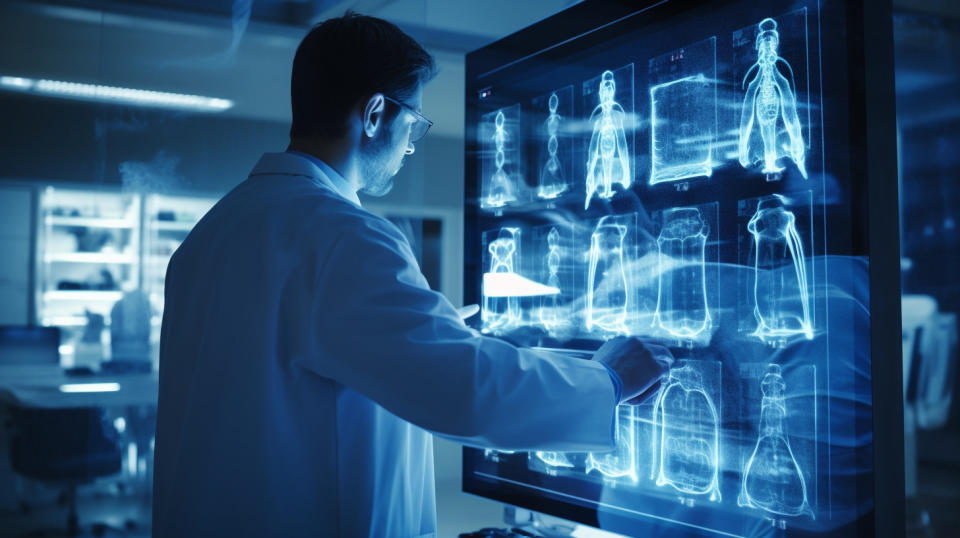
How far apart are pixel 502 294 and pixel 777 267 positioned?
78 centimetres

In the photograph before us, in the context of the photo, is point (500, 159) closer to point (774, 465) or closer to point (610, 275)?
point (610, 275)

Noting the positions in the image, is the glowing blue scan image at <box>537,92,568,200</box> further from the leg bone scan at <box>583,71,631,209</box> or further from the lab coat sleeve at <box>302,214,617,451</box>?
the lab coat sleeve at <box>302,214,617,451</box>

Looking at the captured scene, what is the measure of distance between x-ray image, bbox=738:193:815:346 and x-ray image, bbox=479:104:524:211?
27.2 inches

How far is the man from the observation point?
1.02 m

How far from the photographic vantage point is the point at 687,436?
4.16 ft

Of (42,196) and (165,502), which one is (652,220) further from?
(42,196)

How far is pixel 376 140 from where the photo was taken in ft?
4.48

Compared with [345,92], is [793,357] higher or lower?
lower

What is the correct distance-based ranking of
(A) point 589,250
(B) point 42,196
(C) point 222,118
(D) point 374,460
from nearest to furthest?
(D) point 374,460 < (A) point 589,250 < (C) point 222,118 < (B) point 42,196

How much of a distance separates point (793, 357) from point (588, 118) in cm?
68

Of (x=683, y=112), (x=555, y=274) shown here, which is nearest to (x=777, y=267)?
(x=683, y=112)

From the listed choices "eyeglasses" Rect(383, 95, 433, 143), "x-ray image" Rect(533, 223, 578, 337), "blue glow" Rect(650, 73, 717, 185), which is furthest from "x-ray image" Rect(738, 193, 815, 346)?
"eyeglasses" Rect(383, 95, 433, 143)

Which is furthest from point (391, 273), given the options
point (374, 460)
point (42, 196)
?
point (42, 196)

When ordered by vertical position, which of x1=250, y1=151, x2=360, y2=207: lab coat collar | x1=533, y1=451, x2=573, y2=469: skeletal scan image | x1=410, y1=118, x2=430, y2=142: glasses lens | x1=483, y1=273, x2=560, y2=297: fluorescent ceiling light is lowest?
x1=533, y1=451, x2=573, y2=469: skeletal scan image
